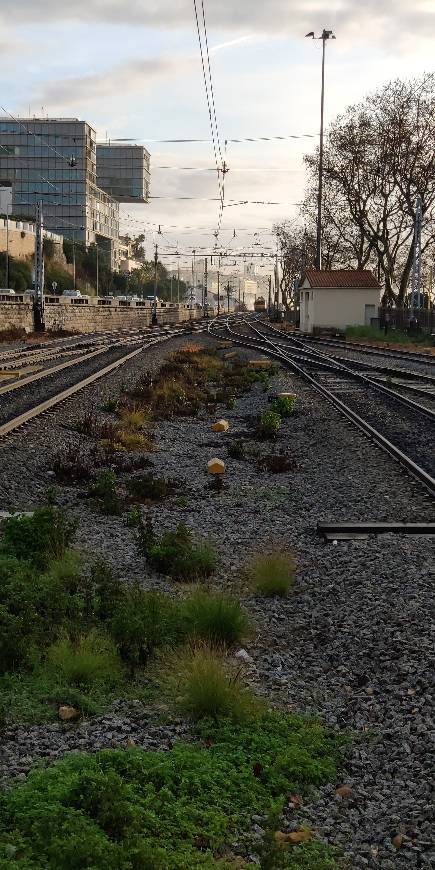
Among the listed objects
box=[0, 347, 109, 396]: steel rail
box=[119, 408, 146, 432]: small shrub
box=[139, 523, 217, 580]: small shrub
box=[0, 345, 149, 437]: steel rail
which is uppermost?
box=[0, 347, 109, 396]: steel rail

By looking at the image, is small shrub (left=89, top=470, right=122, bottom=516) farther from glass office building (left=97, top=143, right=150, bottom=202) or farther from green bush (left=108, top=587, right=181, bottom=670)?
glass office building (left=97, top=143, right=150, bottom=202)

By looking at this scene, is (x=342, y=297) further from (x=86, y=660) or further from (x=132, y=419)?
(x=86, y=660)

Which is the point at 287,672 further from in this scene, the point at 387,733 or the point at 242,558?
the point at 242,558

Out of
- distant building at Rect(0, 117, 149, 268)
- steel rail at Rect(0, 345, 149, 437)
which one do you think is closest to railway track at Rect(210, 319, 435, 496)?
steel rail at Rect(0, 345, 149, 437)

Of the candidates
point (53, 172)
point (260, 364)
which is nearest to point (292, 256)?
point (53, 172)

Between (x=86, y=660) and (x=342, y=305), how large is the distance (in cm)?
5827

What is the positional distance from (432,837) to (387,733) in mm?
926

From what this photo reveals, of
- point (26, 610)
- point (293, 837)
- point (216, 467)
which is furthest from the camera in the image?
point (216, 467)

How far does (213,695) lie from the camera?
5.19 meters

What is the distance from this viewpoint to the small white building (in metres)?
61.1

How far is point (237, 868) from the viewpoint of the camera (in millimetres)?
3766

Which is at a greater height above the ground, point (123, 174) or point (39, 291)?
point (123, 174)

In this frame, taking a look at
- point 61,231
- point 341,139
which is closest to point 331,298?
point 341,139

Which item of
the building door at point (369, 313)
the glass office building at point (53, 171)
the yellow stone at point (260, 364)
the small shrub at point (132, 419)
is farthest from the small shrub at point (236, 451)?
the glass office building at point (53, 171)
